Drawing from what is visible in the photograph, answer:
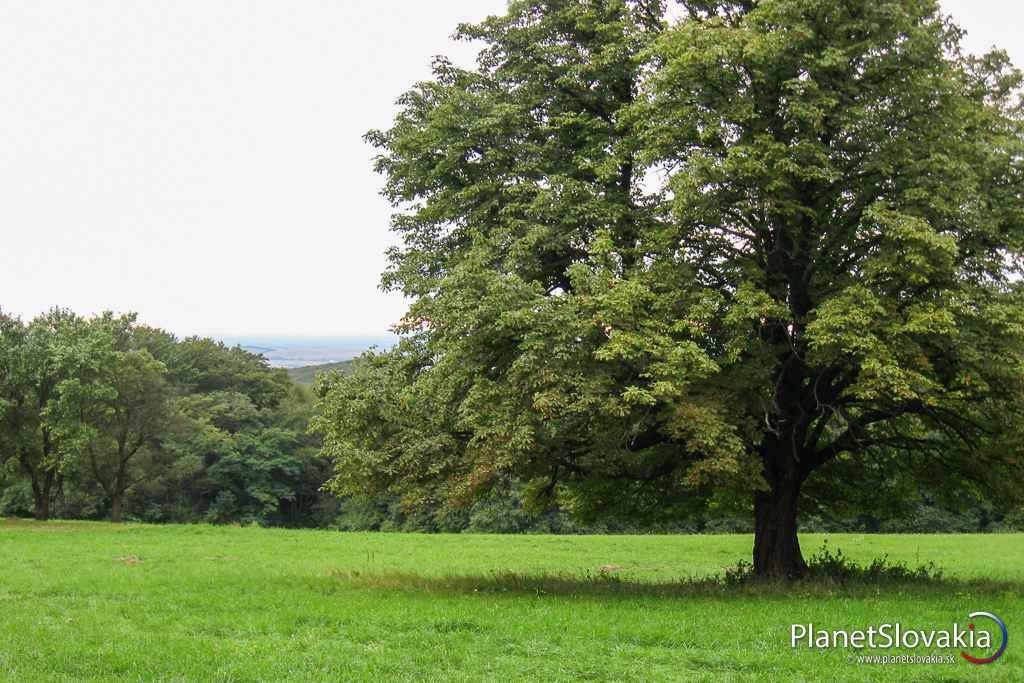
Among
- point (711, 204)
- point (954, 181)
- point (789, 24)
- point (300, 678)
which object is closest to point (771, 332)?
point (711, 204)

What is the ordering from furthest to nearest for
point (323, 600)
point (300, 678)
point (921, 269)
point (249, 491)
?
1. point (249, 491)
2. point (323, 600)
3. point (921, 269)
4. point (300, 678)

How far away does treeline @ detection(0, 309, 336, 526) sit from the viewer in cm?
3872

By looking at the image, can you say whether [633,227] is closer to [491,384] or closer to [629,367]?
[629,367]

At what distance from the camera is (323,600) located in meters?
14.7

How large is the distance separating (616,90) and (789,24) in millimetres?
4268

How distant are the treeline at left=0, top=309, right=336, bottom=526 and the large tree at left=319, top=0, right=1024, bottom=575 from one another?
16494 millimetres

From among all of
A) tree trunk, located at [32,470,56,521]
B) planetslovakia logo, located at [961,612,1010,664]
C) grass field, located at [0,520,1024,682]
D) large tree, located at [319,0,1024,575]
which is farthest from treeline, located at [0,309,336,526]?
planetslovakia logo, located at [961,612,1010,664]

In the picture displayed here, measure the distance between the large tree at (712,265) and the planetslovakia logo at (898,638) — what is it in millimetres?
2916

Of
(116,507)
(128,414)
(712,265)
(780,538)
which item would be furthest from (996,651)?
(116,507)

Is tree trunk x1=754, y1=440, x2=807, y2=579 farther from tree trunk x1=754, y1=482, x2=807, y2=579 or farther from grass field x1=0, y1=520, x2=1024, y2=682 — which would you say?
grass field x1=0, y1=520, x2=1024, y2=682

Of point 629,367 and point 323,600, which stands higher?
point 629,367

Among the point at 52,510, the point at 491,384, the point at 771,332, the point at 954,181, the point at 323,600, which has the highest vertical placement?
the point at 954,181

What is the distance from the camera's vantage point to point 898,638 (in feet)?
37.5

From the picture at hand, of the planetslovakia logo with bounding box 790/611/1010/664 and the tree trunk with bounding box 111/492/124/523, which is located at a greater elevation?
the planetslovakia logo with bounding box 790/611/1010/664
